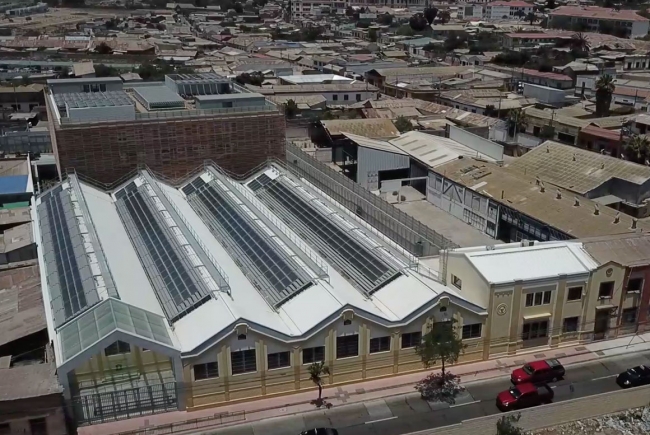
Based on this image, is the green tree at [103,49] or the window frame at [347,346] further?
the green tree at [103,49]

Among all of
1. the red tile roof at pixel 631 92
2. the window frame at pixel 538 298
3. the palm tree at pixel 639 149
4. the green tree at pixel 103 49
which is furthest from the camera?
the green tree at pixel 103 49

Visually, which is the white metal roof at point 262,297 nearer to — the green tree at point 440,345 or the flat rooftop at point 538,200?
the green tree at point 440,345

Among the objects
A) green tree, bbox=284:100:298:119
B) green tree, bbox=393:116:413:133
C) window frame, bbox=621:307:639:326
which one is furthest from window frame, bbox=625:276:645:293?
green tree, bbox=284:100:298:119

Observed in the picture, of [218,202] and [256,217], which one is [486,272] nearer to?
[256,217]

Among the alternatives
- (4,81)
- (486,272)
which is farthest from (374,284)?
(4,81)

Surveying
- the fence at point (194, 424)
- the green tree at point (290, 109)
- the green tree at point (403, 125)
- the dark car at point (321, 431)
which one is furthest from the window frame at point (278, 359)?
the green tree at point (290, 109)

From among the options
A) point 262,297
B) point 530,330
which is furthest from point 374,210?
point 530,330

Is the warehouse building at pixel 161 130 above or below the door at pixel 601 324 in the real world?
above
